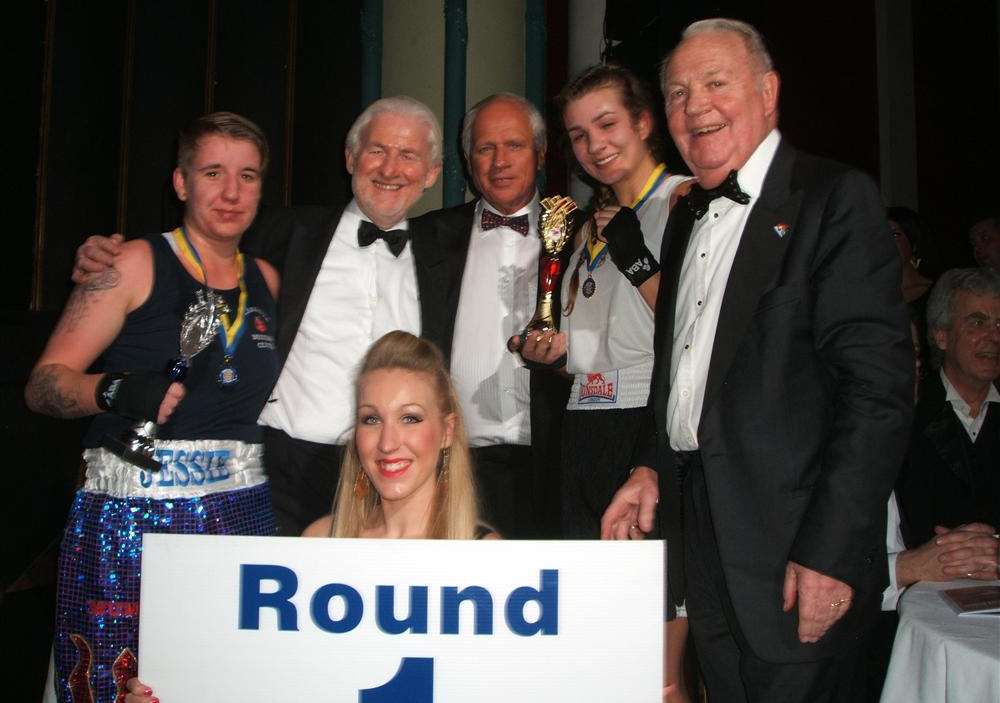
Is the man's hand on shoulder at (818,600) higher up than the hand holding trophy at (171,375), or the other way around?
the hand holding trophy at (171,375)

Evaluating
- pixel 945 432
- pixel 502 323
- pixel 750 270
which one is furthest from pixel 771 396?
pixel 945 432

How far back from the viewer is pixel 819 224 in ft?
5.83

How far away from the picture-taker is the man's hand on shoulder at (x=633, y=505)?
210cm

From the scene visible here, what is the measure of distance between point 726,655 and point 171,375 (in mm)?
1524

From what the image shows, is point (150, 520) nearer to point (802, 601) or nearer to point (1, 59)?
point (802, 601)

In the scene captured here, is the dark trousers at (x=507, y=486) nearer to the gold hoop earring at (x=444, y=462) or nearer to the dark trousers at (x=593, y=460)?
the dark trousers at (x=593, y=460)

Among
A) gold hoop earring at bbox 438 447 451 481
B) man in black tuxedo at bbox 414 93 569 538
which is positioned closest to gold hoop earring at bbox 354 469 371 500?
gold hoop earring at bbox 438 447 451 481

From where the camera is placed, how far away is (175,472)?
2293 mm

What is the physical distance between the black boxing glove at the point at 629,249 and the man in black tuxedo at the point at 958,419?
1385mm

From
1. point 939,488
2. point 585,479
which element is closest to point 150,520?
point 585,479

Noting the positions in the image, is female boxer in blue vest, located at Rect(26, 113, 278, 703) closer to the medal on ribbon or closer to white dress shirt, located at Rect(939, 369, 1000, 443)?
the medal on ribbon

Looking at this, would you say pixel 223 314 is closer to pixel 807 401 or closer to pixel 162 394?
pixel 162 394

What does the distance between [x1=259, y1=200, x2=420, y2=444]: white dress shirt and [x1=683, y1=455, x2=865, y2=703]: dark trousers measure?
3.91 ft

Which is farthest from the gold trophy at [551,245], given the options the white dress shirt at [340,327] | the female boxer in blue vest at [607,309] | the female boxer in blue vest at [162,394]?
the female boxer in blue vest at [162,394]
